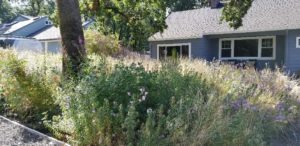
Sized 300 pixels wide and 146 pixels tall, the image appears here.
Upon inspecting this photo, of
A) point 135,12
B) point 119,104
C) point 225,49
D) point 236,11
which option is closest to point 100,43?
point 135,12

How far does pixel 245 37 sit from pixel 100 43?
351 inches

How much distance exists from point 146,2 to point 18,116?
1029cm

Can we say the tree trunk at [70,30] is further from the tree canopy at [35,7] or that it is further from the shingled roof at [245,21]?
the tree canopy at [35,7]

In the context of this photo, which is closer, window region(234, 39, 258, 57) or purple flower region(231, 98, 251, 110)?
purple flower region(231, 98, 251, 110)

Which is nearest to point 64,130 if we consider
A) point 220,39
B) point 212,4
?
point 220,39

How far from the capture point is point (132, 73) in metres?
5.40

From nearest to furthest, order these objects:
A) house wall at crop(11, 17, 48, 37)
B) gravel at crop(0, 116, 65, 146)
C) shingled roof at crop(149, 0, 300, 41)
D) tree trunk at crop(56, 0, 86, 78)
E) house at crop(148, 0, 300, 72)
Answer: gravel at crop(0, 116, 65, 146) → tree trunk at crop(56, 0, 86, 78) → house at crop(148, 0, 300, 72) → shingled roof at crop(149, 0, 300, 41) → house wall at crop(11, 17, 48, 37)

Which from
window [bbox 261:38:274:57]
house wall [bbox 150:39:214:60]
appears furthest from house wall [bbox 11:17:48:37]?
window [bbox 261:38:274:57]

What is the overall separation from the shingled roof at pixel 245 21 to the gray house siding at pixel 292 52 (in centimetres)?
52

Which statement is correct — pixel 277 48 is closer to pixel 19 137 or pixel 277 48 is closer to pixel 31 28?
pixel 19 137

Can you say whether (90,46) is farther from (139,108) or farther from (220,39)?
(139,108)

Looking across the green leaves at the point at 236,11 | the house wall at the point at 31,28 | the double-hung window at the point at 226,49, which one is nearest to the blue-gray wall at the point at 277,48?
the double-hung window at the point at 226,49

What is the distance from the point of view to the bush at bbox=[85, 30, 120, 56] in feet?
65.3

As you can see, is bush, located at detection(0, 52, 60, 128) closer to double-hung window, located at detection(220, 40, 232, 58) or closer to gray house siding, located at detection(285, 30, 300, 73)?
gray house siding, located at detection(285, 30, 300, 73)
